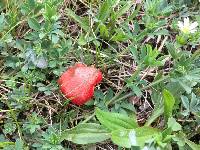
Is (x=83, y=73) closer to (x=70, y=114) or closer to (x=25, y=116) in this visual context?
(x=70, y=114)

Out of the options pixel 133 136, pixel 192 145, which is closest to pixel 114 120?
pixel 133 136

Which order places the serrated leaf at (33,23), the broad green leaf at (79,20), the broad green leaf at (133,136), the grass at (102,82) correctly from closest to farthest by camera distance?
the broad green leaf at (133,136) → the grass at (102,82) → the serrated leaf at (33,23) → the broad green leaf at (79,20)

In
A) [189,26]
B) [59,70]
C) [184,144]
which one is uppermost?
[189,26]

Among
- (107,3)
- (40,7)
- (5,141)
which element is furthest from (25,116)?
(107,3)

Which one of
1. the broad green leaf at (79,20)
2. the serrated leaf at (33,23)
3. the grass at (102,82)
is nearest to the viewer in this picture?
the grass at (102,82)

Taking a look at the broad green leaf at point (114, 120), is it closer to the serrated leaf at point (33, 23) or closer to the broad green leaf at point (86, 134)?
the broad green leaf at point (86, 134)

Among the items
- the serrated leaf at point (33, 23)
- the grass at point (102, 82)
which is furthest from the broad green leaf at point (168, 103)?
the serrated leaf at point (33, 23)

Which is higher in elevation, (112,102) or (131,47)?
(131,47)
